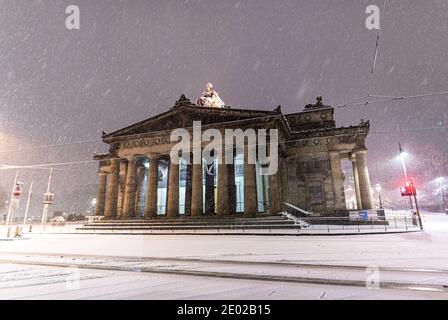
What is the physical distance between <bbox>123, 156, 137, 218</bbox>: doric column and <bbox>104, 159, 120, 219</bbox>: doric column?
1527 millimetres

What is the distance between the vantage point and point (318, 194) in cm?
3369

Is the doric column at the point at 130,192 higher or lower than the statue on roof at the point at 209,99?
lower

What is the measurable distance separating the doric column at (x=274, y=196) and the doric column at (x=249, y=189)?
1.51m

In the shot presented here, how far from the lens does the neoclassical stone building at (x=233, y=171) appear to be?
82.6 feet

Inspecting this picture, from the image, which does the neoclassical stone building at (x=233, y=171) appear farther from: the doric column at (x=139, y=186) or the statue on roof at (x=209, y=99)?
the statue on roof at (x=209, y=99)

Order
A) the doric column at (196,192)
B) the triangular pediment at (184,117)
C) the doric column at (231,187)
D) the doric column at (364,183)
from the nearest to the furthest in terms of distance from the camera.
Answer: the doric column at (196,192) < the triangular pediment at (184,117) < the doric column at (364,183) < the doric column at (231,187)

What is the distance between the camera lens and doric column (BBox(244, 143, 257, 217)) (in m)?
23.4

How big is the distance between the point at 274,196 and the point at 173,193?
421 inches

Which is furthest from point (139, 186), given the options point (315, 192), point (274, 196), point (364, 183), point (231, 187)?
point (364, 183)

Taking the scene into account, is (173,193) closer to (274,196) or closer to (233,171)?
(233,171)

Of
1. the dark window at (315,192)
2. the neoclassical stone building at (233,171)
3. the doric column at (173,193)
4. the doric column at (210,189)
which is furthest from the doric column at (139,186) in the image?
the dark window at (315,192)
